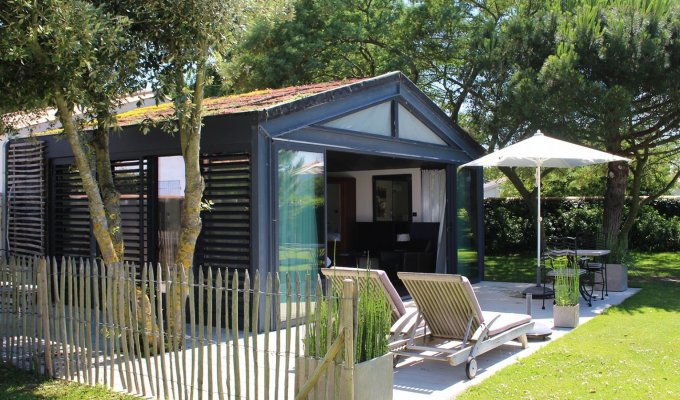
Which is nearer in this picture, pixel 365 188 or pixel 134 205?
pixel 134 205

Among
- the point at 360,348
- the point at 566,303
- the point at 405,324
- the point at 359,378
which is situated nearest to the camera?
the point at 359,378

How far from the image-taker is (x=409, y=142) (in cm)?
1176

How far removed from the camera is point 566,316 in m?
9.03

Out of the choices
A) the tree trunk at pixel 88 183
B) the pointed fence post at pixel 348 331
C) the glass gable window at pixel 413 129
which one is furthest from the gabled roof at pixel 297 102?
the pointed fence post at pixel 348 331

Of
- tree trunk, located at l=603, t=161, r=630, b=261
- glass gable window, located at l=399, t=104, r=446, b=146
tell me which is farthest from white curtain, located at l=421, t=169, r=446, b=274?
tree trunk, located at l=603, t=161, r=630, b=261

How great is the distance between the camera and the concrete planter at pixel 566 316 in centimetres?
901

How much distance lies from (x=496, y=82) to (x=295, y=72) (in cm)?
657

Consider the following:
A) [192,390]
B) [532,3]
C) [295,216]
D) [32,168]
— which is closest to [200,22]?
[295,216]

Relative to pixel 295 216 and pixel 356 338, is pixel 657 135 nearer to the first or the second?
pixel 295 216

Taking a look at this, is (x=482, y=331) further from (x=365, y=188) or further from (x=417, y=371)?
(x=365, y=188)

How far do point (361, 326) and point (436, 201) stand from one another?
926 centimetres

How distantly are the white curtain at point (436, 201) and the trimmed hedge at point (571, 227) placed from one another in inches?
368

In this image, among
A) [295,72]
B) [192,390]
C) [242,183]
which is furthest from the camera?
[295,72]

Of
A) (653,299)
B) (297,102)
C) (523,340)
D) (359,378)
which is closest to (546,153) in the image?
(653,299)
